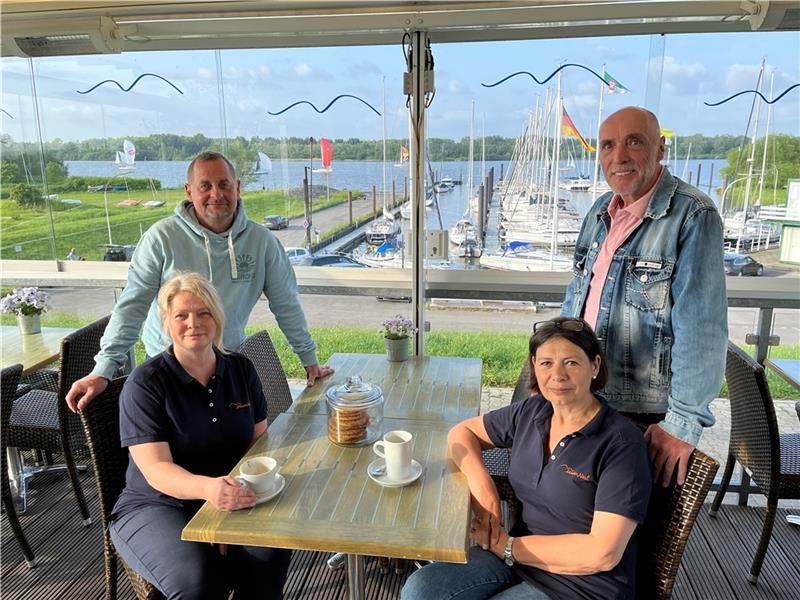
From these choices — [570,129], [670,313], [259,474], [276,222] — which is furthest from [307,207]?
[670,313]

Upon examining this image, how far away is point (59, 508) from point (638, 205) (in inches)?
119

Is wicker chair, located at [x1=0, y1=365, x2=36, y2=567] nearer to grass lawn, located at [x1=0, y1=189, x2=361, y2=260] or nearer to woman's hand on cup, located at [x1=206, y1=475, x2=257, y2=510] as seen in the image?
woman's hand on cup, located at [x1=206, y1=475, x2=257, y2=510]

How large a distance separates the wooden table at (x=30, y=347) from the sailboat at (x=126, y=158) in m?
1.04


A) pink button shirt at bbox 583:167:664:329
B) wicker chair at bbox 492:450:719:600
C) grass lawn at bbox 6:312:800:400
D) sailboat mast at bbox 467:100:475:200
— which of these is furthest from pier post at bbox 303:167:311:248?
wicker chair at bbox 492:450:719:600

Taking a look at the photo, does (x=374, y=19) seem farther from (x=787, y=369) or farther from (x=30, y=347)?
(x=787, y=369)

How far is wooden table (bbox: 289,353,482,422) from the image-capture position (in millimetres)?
2156

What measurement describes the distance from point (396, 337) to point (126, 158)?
209 cm

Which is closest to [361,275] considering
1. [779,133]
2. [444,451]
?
[444,451]

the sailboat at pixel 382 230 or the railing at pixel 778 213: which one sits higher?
the railing at pixel 778 213

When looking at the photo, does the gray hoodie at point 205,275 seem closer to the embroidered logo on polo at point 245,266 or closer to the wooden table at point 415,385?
the embroidered logo on polo at point 245,266

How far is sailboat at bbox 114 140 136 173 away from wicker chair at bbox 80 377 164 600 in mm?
1979

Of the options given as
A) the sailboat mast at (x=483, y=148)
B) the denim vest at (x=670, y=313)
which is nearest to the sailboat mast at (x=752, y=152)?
the sailboat mast at (x=483, y=148)

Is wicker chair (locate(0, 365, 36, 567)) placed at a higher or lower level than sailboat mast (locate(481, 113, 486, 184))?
lower

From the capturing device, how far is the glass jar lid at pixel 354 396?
5.99ft
